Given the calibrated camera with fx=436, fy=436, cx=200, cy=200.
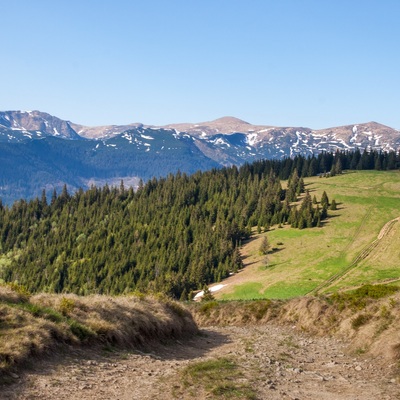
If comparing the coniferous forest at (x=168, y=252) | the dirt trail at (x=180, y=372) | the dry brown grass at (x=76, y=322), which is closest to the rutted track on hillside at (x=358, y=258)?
the coniferous forest at (x=168, y=252)

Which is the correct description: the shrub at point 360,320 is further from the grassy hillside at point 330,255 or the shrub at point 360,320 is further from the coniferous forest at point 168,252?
the coniferous forest at point 168,252

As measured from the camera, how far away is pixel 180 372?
48.2ft

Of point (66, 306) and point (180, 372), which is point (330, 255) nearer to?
point (66, 306)

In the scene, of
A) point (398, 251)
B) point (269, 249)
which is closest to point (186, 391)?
point (398, 251)

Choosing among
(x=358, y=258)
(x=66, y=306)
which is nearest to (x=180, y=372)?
(x=66, y=306)

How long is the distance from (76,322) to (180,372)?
17.4 ft

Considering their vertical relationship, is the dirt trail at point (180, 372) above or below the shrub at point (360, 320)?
above

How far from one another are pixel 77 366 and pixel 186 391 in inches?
162

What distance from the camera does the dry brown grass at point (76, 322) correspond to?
1436cm

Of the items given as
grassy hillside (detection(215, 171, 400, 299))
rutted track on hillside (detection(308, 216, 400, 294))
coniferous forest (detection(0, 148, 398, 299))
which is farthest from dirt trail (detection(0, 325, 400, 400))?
coniferous forest (detection(0, 148, 398, 299))

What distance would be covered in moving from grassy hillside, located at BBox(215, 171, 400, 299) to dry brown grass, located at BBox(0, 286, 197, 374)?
69.5 m

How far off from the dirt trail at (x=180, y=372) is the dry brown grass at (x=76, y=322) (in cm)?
72

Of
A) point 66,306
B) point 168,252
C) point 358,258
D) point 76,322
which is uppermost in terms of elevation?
point 66,306

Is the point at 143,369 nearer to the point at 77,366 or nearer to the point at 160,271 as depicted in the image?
the point at 77,366
